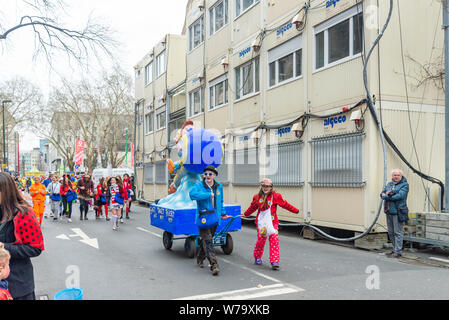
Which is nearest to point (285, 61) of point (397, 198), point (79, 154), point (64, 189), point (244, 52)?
point (244, 52)

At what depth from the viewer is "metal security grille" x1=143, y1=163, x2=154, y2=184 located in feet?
96.4

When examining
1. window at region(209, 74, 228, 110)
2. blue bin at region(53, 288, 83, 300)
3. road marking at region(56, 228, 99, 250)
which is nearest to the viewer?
blue bin at region(53, 288, 83, 300)

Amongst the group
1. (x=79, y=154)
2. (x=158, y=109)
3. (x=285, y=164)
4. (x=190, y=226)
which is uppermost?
(x=158, y=109)

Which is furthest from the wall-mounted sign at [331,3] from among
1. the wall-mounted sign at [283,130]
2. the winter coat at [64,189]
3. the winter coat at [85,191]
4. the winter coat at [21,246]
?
the winter coat at [64,189]

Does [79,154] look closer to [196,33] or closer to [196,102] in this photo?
[196,102]

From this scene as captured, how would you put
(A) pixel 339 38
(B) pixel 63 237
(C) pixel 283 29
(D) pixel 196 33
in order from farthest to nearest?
(D) pixel 196 33 < (C) pixel 283 29 < (B) pixel 63 237 < (A) pixel 339 38

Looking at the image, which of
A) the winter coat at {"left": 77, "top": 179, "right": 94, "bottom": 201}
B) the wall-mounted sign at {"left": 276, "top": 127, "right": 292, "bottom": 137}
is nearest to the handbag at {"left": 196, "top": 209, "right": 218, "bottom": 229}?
the wall-mounted sign at {"left": 276, "top": 127, "right": 292, "bottom": 137}

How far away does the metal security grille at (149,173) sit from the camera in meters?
29.4

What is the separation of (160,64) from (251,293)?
24267mm

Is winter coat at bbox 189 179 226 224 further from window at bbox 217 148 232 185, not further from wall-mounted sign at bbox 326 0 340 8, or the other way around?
window at bbox 217 148 232 185

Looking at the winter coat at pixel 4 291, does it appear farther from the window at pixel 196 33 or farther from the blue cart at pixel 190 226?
the window at pixel 196 33

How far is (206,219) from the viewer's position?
7301 mm

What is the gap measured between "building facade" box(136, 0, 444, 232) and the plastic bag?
3.55 meters
